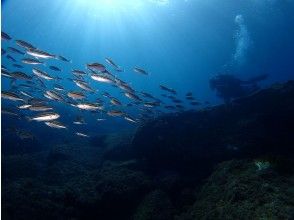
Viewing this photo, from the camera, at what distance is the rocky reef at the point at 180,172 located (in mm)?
6344

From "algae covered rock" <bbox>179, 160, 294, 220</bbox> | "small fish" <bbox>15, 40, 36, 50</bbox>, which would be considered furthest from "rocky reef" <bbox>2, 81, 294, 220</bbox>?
"small fish" <bbox>15, 40, 36, 50</bbox>

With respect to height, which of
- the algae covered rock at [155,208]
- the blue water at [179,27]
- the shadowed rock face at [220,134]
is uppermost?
the blue water at [179,27]

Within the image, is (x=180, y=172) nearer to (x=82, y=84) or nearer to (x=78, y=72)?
(x=82, y=84)

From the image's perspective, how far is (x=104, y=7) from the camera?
59625 mm

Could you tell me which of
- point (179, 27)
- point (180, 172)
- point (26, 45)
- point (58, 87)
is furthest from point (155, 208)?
point (179, 27)

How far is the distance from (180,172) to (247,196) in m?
7.03

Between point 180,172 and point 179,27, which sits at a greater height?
point 179,27

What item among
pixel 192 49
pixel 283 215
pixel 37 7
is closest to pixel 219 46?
pixel 192 49

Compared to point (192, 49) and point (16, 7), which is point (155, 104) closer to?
point (16, 7)

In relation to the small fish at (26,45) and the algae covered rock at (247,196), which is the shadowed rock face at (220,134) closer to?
the algae covered rock at (247,196)

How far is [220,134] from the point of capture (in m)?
13.4

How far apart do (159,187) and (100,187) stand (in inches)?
83.2

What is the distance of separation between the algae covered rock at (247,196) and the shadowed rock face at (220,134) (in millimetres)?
4962

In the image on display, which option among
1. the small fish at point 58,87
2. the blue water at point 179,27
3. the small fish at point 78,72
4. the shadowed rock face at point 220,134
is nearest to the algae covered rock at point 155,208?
the shadowed rock face at point 220,134
